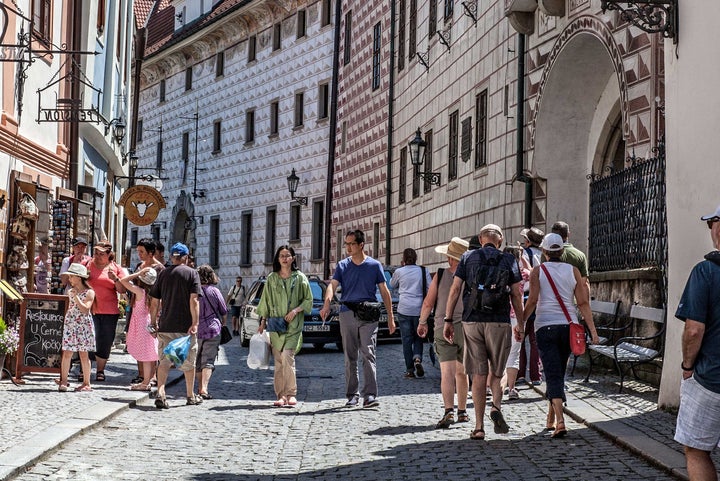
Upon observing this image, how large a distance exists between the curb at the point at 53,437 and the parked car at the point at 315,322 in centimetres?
996

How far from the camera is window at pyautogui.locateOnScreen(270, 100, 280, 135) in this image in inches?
1641

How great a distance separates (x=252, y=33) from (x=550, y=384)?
115 feet

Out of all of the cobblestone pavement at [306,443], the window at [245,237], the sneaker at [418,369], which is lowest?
the cobblestone pavement at [306,443]

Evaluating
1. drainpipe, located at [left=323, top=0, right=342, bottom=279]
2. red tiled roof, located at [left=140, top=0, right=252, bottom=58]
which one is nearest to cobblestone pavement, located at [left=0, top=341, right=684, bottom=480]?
drainpipe, located at [left=323, top=0, right=342, bottom=279]

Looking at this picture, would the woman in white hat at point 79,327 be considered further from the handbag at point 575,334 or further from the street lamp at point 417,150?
the street lamp at point 417,150

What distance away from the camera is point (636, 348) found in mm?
13273

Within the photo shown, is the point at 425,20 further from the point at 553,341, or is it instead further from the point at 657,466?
the point at 657,466

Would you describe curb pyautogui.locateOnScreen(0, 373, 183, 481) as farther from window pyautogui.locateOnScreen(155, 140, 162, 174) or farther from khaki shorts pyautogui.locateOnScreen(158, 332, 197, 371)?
window pyautogui.locateOnScreen(155, 140, 162, 174)

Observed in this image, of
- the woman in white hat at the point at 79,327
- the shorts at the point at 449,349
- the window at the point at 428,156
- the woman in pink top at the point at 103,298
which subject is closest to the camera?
the shorts at the point at 449,349

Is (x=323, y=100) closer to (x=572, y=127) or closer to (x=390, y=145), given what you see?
(x=390, y=145)

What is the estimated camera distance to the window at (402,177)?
3128cm

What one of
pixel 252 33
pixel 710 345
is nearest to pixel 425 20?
pixel 252 33

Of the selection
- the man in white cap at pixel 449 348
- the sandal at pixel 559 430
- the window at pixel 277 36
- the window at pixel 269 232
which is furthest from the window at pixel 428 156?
the sandal at pixel 559 430

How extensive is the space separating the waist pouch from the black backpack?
8.76ft
